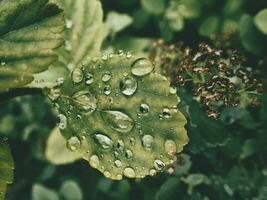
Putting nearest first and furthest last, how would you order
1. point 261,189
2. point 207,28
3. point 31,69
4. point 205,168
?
point 31,69 → point 261,189 → point 205,168 → point 207,28

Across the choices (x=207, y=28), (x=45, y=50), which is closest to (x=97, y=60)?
(x=45, y=50)

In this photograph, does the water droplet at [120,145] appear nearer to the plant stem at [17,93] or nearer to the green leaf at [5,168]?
the green leaf at [5,168]

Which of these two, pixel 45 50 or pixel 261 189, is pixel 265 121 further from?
pixel 45 50

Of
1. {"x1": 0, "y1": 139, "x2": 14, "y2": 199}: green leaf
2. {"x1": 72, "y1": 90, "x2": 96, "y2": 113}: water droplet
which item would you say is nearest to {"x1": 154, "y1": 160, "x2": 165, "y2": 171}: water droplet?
{"x1": 72, "y1": 90, "x2": 96, "y2": 113}: water droplet

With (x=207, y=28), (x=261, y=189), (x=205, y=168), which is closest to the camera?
(x=261, y=189)

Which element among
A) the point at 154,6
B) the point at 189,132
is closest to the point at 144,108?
the point at 189,132

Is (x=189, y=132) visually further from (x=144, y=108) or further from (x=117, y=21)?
(x=117, y=21)
